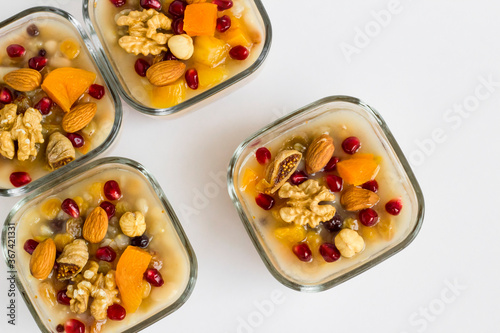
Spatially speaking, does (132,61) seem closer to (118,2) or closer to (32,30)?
(118,2)

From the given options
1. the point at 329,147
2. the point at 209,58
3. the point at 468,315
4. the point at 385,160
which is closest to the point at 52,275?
the point at 209,58

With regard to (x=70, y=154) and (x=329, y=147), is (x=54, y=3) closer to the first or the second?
(x=70, y=154)

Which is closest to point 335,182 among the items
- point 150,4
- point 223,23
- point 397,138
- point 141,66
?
point 397,138

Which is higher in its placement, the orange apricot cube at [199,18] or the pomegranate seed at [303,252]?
the orange apricot cube at [199,18]

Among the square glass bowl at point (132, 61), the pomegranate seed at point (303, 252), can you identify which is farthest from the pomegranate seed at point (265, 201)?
the square glass bowl at point (132, 61)

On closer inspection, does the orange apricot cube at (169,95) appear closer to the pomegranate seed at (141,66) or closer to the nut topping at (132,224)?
the pomegranate seed at (141,66)
